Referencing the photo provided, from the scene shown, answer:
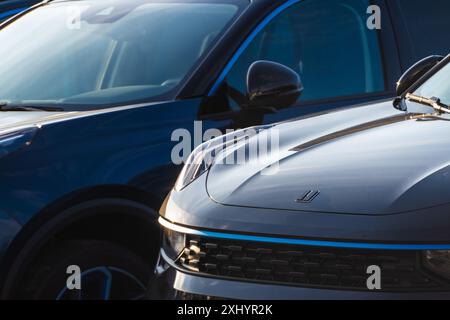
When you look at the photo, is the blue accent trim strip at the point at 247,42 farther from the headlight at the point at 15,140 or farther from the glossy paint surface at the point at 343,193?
the glossy paint surface at the point at 343,193

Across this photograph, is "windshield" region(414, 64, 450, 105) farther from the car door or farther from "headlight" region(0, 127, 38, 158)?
"headlight" region(0, 127, 38, 158)

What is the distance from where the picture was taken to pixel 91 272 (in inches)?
169

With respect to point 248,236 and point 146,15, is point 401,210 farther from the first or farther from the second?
point 146,15

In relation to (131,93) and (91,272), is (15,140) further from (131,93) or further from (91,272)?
(131,93)

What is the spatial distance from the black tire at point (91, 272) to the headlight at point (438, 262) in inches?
66.1

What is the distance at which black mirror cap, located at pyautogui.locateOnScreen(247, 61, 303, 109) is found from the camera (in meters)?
4.86

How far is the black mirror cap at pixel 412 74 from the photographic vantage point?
5.05 m

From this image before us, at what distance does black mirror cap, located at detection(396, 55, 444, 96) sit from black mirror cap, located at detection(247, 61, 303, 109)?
470 mm

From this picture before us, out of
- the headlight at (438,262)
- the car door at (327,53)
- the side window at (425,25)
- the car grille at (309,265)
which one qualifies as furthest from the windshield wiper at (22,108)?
the headlight at (438,262)

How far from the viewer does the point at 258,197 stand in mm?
3434

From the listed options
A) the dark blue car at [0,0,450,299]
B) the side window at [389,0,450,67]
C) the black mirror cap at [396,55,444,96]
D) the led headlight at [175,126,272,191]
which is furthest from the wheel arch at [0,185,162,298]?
the side window at [389,0,450,67]

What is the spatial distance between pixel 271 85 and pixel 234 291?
1.81 meters

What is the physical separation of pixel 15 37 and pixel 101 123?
156 centimetres

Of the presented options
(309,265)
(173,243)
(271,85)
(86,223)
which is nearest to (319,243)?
(309,265)
